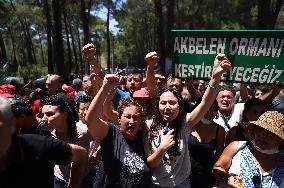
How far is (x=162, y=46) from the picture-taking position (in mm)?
24406

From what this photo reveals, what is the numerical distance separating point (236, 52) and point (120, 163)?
1.96 m

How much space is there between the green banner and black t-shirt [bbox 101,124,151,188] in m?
1.67

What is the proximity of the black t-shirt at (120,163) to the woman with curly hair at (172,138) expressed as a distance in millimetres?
139

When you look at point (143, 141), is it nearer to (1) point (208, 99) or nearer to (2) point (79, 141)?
(1) point (208, 99)

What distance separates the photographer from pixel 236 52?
14.3ft

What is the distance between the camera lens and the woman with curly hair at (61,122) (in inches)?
142

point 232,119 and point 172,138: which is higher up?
point 172,138

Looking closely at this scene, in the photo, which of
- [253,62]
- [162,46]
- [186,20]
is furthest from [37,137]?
[186,20]

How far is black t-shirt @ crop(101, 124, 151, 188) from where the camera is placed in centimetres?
311

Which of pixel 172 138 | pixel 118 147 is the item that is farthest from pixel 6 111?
pixel 172 138

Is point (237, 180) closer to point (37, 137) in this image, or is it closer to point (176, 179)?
point (176, 179)

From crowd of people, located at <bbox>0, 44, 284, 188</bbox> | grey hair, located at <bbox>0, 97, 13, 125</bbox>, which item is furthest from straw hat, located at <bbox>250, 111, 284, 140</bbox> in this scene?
grey hair, located at <bbox>0, 97, 13, 125</bbox>

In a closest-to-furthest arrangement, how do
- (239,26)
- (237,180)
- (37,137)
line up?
(37,137), (237,180), (239,26)

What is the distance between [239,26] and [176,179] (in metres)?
24.3
